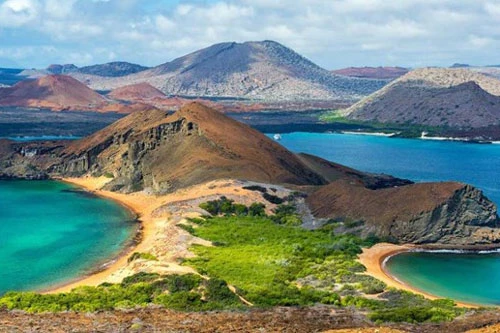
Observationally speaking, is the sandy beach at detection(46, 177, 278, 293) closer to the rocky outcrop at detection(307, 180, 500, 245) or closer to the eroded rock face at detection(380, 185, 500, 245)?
the rocky outcrop at detection(307, 180, 500, 245)

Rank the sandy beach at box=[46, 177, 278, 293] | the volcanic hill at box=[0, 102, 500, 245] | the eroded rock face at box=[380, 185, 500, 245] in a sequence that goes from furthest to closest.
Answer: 1. the volcanic hill at box=[0, 102, 500, 245]
2. the eroded rock face at box=[380, 185, 500, 245]
3. the sandy beach at box=[46, 177, 278, 293]

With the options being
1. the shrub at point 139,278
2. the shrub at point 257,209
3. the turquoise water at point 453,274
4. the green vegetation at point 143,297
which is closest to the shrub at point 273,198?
the shrub at point 257,209

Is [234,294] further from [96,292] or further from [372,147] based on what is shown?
[372,147]

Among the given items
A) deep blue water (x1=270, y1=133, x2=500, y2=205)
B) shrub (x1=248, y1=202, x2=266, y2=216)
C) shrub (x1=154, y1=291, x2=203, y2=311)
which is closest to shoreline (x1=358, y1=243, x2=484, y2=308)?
shrub (x1=248, y1=202, x2=266, y2=216)

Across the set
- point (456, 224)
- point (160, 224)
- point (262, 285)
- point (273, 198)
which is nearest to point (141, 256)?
point (262, 285)

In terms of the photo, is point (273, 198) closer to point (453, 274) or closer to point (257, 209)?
point (257, 209)

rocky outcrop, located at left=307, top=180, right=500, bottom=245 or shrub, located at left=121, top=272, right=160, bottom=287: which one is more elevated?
rocky outcrop, located at left=307, top=180, right=500, bottom=245
